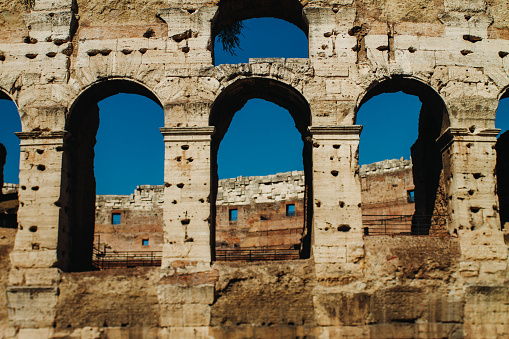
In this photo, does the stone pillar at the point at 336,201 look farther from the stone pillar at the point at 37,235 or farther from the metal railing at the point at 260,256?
the stone pillar at the point at 37,235

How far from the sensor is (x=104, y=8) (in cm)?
1092

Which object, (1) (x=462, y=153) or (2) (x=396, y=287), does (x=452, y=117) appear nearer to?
(1) (x=462, y=153)

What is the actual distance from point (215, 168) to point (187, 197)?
173 centimetres

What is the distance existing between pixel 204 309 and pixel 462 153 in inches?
203

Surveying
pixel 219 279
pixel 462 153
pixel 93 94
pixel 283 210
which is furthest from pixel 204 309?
pixel 283 210

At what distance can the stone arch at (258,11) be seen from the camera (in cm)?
1105

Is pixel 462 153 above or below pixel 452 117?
below

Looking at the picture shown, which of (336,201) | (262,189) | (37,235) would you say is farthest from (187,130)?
(262,189)

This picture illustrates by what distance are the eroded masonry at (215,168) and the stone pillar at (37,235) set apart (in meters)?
0.02

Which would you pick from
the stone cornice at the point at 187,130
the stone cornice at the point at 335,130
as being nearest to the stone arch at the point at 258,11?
the stone cornice at the point at 187,130

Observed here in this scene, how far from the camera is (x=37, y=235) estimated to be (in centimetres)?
968

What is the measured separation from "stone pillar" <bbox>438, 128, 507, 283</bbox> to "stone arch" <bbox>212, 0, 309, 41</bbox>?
12.0 feet

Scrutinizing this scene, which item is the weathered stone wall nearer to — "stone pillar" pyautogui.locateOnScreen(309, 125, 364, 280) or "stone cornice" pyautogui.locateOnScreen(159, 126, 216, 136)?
"stone pillar" pyautogui.locateOnScreen(309, 125, 364, 280)

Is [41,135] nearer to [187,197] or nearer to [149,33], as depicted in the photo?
[149,33]
